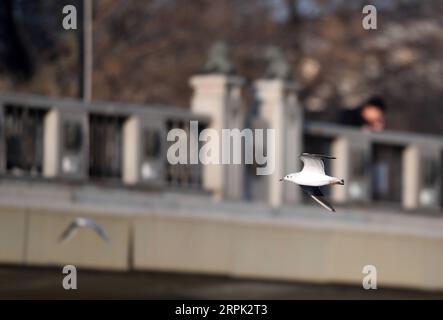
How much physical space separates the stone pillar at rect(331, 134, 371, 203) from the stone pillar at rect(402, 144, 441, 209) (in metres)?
0.92

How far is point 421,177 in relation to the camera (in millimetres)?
35469

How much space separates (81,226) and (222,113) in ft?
17.7

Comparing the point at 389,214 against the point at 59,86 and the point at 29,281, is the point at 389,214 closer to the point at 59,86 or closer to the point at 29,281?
the point at 29,281

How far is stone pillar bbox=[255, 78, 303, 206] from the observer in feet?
105

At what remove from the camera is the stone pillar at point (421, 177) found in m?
35.3

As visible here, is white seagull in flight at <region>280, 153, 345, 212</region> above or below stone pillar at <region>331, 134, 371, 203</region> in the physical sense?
above

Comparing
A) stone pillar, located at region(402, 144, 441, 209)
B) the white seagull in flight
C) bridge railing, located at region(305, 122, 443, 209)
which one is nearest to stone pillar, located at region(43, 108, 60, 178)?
bridge railing, located at region(305, 122, 443, 209)

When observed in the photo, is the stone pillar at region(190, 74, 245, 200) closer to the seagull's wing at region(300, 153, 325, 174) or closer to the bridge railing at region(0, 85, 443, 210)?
the bridge railing at region(0, 85, 443, 210)

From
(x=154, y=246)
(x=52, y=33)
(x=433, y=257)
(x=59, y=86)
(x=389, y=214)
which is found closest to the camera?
(x=154, y=246)

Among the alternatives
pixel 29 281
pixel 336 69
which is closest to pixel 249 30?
pixel 336 69

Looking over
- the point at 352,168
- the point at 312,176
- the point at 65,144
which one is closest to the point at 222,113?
the point at 65,144

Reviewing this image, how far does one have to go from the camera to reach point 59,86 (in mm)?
47031

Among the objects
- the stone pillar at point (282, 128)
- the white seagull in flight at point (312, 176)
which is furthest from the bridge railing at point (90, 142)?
the white seagull in flight at point (312, 176)
